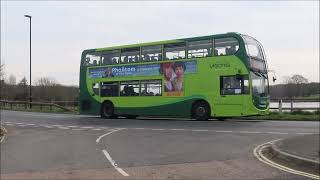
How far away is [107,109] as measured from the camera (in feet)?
97.8

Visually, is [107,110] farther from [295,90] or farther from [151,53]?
[295,90]

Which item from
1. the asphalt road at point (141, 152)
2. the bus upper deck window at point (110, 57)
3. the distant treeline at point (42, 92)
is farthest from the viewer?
the distant treeline at point (42, 92)

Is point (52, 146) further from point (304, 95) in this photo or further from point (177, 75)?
point (304, 95)

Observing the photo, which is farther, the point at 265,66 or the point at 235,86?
the point at 265,66

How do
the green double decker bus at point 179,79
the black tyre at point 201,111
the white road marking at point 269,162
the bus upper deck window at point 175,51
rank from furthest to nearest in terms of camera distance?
the bus upper deck window at point 175,51, the black tyre at point 201,111, the green double decker bus at point 179,79, the white road marking at point 269,162

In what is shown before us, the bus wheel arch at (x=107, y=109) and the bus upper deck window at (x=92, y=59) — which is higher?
the bus upper deck window at (x=92, y=59)

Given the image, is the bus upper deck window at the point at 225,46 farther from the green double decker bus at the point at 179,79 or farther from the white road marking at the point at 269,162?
the white road marking at the point at 269,162

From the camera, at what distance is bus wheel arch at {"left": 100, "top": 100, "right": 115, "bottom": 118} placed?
96.6 ft

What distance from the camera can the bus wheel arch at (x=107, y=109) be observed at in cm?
2944

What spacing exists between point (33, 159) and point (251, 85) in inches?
486

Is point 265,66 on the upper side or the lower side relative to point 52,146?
Result: upper

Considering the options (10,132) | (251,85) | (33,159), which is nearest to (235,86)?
A: (251,85)

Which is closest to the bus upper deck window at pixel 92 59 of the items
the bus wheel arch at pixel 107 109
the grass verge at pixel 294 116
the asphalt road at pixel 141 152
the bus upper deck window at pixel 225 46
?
the bus wheel arch at pixel 107 109

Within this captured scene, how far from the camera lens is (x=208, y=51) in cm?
2467
